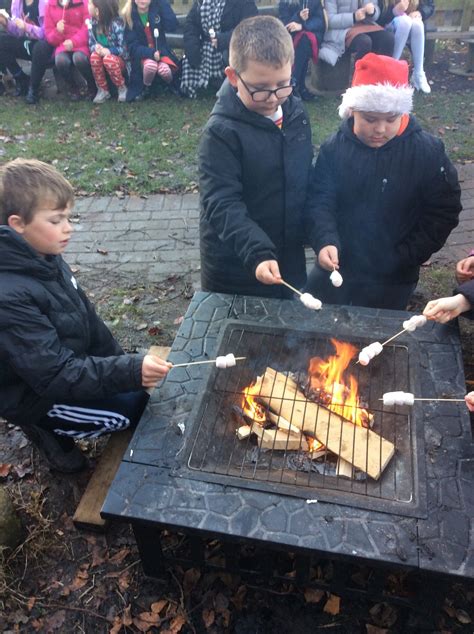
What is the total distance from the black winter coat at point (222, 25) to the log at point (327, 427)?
817 centimetres

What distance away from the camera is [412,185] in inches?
141

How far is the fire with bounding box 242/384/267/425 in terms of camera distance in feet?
9.62

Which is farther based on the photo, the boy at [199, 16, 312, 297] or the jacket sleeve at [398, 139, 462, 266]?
the jacket sleeve at [398, 139, 462, 266]

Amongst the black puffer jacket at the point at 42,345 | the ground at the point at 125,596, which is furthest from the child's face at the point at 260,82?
the ground at the point at 125,596

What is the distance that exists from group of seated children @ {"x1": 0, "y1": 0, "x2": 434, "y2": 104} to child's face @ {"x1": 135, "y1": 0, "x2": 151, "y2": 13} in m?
0.02

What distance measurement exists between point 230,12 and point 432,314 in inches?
328

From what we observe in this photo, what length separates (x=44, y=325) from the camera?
277 cm

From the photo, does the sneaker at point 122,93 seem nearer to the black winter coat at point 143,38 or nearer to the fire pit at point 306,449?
the black winter coat at point 143,38

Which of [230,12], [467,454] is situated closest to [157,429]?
[467,454]

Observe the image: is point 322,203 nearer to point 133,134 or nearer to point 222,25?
point 133,134

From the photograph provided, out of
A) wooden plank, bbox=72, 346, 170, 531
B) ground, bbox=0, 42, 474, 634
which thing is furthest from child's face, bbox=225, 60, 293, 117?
ground, bbox=0, 42, 474, 634

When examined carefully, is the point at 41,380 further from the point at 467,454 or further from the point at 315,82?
the point at 315,82

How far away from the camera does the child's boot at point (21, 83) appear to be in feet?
34.1

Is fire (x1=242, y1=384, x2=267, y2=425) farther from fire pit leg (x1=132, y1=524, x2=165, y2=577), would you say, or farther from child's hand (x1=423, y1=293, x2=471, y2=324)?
child's hand (x1=423, y1=293, x2=471, y2=324)
